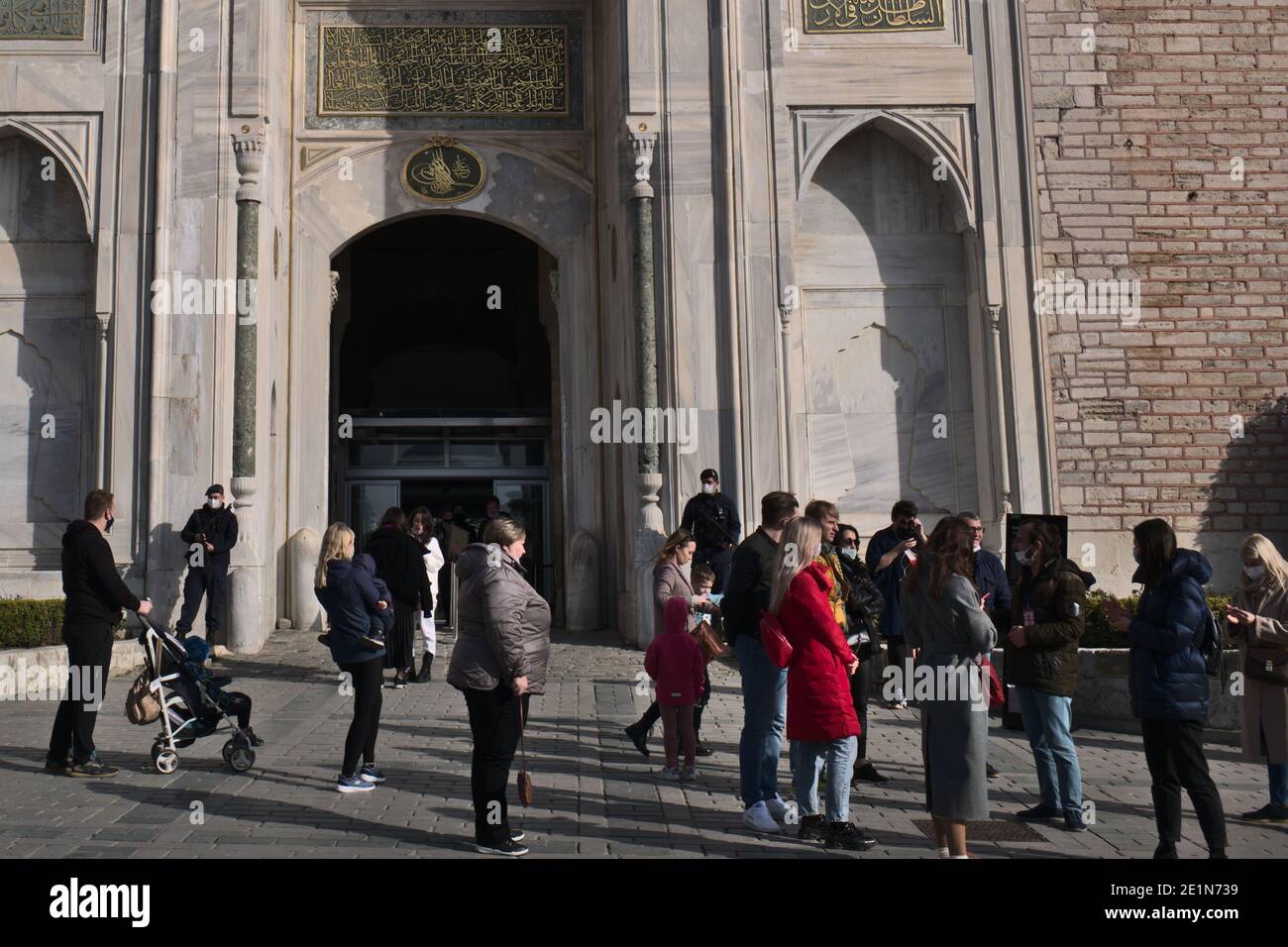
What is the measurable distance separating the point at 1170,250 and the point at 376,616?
420 inches

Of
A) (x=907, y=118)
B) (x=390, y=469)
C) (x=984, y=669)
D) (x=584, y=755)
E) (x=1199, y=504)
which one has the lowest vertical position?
(x=584, y=755)

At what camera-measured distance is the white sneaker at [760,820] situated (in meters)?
5.62

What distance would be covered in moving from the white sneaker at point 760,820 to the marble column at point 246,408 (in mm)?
7615

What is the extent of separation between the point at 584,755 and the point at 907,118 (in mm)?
9150

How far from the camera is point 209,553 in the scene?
11.4 m

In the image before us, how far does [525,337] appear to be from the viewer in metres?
18.4

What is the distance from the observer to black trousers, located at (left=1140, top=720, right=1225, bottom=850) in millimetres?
5004

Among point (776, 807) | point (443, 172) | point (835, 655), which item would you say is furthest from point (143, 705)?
point (443, 172)

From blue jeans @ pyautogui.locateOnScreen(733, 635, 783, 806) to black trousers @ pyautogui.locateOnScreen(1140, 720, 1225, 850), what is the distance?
178 cm

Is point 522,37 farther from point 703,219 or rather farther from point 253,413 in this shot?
point 253,413

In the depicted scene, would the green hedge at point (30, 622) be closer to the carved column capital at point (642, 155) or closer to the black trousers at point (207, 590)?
the black trousers at point (207, 590)

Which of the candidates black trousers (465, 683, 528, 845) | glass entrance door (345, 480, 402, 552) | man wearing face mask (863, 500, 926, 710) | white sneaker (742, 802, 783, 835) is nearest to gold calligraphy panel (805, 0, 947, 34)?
man wearing face mask (863, 500, 926, 710)

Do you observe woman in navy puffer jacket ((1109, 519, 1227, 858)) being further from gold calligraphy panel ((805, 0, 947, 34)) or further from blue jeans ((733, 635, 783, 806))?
gold calligraphy panel ((805, 0, 947, 34))

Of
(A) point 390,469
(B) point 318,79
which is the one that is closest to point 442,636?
(A) point 390,469
